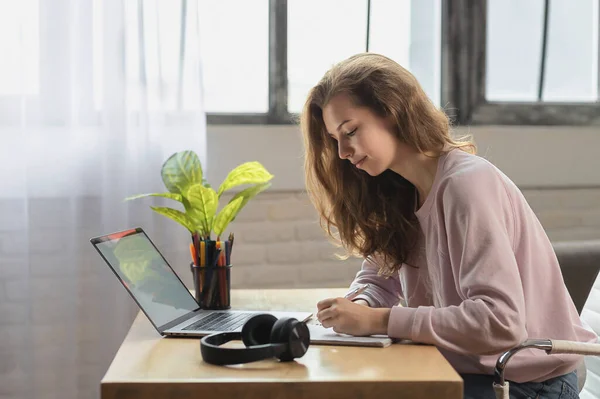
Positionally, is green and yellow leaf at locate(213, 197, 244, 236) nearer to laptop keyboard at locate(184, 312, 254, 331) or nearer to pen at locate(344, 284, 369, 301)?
laptop keyboard at locate(184, 312, 254, 331)

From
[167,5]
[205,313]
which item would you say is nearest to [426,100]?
[205,313]

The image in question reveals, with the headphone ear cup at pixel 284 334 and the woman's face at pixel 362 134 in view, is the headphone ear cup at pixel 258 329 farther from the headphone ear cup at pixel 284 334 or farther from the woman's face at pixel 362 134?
the woman's face at pixel 362 134

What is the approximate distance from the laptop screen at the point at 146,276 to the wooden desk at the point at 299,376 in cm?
22

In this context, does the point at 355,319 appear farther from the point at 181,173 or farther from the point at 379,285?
the point at 181,173

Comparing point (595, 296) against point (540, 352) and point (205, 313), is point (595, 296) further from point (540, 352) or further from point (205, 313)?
point (205, 313)

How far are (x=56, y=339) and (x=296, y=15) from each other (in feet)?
4.43

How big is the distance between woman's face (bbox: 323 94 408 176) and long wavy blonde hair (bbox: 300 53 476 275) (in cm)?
1

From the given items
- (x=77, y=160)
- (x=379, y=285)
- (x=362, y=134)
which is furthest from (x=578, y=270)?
(x=77, y=160)

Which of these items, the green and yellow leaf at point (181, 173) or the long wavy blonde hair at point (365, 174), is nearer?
the long wavy blonde hair at point (365, 174)

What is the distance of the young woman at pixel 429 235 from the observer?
147cm

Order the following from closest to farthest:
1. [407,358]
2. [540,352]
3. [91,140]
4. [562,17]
→ 1. [407,358]
2. [540,352]
3. [91,140]
4. [562,17]

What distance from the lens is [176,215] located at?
200 centimetres

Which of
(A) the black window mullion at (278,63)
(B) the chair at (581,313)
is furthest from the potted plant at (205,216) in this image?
(A) the black window mullion at (278,63)

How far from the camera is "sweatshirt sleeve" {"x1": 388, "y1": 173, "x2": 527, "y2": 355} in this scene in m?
1.45
